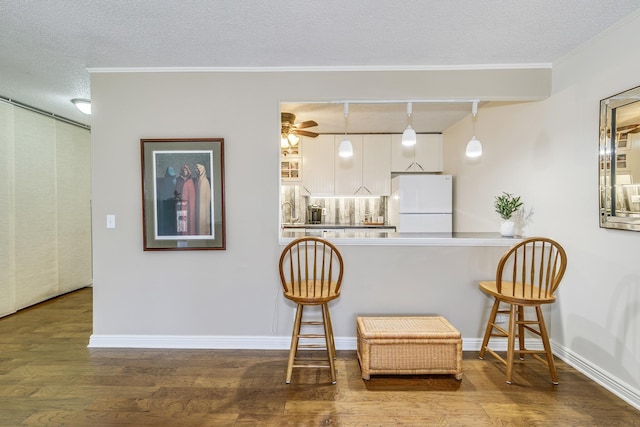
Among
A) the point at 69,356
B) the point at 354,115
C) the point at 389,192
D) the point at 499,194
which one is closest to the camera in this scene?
the point at 69,356

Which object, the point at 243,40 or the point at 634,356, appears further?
the point at 243,40

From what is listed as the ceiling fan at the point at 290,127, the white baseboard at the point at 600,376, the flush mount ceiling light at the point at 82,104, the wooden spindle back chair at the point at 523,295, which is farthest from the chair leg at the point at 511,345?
the flush mount ceiling light at the point at 82,104

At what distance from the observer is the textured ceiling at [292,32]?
1898 millimetres

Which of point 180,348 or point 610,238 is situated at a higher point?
point 610,238

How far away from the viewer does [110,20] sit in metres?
2.04

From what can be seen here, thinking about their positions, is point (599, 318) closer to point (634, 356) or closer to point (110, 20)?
point (634, 356)

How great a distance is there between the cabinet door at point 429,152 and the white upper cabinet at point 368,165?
45 centimetres

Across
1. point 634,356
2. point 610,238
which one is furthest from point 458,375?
point 610,238

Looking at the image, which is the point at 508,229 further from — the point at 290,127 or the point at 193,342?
the point at 193,342

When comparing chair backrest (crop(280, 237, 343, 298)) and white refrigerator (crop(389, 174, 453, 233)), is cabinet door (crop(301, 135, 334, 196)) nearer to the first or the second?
white refrigerator (crop(389, 174, 453, 233))

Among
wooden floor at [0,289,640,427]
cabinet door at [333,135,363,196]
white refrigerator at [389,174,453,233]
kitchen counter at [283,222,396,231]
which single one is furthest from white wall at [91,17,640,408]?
cabinet door at [333,135,363,196]

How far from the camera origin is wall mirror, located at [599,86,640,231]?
2.00 metres

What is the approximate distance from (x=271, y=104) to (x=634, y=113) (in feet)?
7.98

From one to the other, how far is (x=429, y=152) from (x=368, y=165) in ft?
2.99
